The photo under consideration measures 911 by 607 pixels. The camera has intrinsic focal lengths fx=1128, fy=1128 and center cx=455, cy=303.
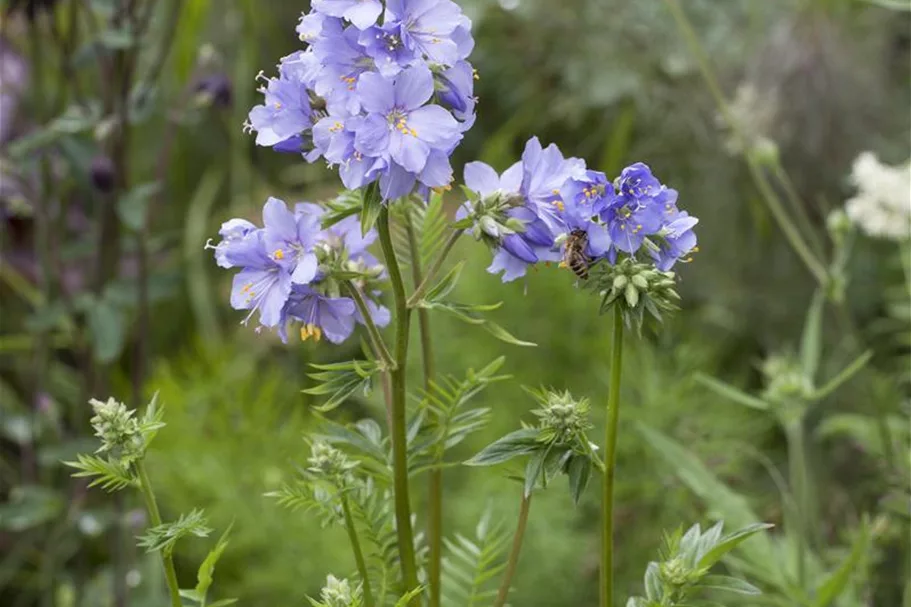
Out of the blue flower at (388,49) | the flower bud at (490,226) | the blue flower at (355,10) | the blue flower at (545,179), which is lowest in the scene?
the flower bud at (490,226)

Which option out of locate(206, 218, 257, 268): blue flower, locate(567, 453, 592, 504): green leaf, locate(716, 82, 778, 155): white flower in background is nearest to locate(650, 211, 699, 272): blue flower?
locate(567, 453, 592, 504): green leaf

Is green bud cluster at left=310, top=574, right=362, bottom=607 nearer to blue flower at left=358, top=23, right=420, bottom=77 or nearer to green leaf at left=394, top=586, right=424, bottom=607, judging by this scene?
green leaf at left=394, top=586, right=424, bottom=607

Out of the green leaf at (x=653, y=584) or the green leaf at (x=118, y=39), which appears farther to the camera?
the green leaf at (x=118, y=39)

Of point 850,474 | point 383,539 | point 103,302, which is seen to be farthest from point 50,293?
point 850,474

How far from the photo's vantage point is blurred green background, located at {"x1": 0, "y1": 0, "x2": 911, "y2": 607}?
1.17m

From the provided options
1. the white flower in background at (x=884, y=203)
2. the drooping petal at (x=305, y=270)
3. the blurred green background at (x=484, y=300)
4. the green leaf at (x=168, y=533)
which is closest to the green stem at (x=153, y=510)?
the green leaf at (x=168, y=533)

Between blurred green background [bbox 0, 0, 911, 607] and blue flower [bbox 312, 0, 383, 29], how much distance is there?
47cm

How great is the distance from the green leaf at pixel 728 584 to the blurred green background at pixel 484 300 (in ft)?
1.06

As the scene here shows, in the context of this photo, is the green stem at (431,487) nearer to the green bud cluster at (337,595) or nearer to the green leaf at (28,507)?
the green bud cluster at (337,595)

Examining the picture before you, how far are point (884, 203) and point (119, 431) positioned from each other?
83cm

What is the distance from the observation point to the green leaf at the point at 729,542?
536 mm

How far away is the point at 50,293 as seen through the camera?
4.05 feet

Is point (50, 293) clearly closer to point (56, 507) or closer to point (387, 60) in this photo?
point (56, 507)

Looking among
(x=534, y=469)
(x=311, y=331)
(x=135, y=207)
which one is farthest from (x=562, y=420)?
(x=135, y=207)
